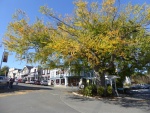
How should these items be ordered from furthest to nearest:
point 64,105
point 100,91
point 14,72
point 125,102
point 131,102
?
point 14,72
point 100,91
point 131,102
point 125,102
point 64,105

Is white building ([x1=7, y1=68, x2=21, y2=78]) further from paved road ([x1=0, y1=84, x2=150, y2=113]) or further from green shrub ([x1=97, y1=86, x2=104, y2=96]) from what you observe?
paved road ([x1=0, y1=84, x2=150, y2=113])

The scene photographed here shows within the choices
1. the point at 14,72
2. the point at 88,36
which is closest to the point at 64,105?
the point at 88,36

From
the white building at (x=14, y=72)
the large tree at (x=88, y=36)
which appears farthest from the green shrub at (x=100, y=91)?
the white building at (x=14, y=72)

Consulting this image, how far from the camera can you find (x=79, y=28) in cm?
2188

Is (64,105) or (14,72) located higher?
(14,72)

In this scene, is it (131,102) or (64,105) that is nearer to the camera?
(64,105)

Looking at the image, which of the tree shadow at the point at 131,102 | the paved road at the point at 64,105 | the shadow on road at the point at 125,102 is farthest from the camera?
the shadow on road at the point at 125,102

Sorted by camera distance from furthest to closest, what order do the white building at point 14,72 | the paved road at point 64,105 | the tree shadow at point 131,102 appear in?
the white building at point 14,72 → the tree shadow at point 131,102 → the paved road at point 64,105

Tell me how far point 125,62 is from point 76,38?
9.01 m

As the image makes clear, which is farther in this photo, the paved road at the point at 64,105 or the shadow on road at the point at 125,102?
the shadow on road at the point at 125,102

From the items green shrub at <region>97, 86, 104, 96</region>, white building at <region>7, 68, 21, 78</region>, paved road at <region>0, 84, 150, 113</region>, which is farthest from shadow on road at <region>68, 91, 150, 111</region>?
white building at <region>7, 68, 21, 78</region>

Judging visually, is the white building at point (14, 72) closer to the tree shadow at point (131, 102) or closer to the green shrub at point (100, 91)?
the green shrub at point (100, 91)

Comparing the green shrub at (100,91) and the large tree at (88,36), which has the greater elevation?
the large tree at (88,36)

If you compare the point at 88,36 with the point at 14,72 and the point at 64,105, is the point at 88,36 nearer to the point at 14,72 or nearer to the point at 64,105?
the point at 64,105
